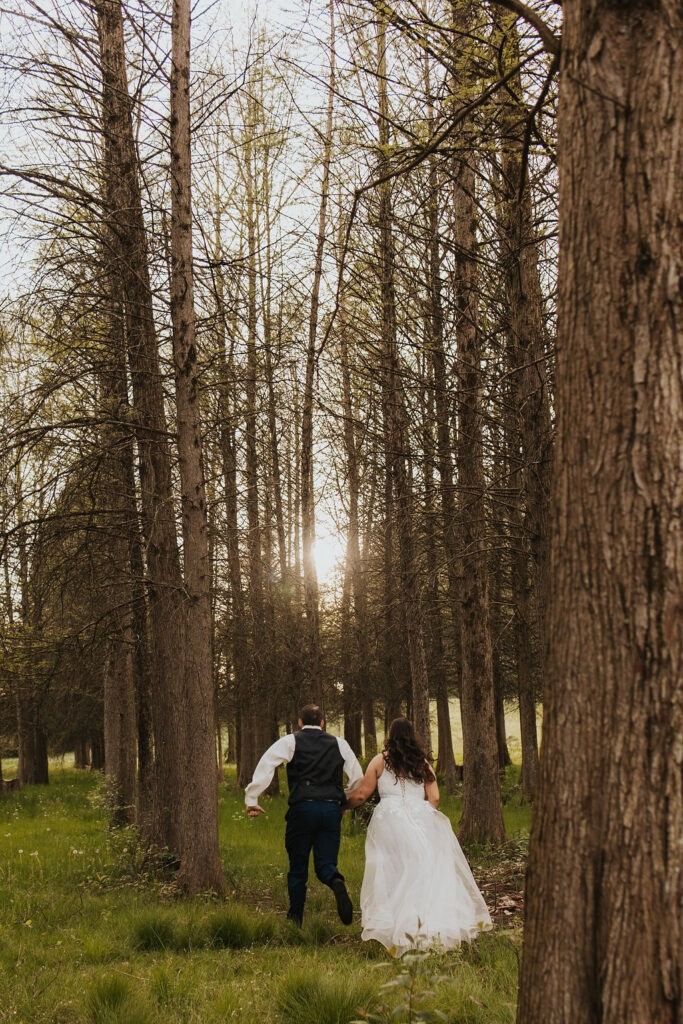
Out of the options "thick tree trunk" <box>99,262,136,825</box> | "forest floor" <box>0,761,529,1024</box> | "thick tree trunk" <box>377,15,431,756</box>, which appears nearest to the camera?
"forest floor" <box>0,761,529,1024</box>

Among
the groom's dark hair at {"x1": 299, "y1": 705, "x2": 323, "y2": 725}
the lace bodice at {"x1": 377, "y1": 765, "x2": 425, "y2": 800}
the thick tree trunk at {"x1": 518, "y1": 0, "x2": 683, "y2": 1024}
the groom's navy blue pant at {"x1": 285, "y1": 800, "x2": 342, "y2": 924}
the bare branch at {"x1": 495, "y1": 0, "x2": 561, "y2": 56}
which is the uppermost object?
the bare branch at {"x1": 495, "y1": 0, "x2": 561, "y2": 56}

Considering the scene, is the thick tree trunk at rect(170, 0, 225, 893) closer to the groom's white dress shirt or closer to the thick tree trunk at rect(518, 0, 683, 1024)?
the groom's white dress shirt

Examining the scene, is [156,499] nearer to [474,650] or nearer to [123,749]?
[474,650]

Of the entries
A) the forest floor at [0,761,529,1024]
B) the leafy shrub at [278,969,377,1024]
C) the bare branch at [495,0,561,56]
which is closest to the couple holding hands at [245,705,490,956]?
the forest floor at [0,761,529,1024]

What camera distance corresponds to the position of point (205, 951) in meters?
5.41

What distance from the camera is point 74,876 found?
8.49m

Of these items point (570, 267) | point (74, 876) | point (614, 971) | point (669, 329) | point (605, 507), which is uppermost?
point (570, 267)

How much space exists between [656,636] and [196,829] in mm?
6070

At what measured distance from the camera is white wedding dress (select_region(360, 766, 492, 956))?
Result: 19.7ft

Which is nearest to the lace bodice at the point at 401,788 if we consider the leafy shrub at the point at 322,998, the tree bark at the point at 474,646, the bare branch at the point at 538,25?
the leafy shrub at the point at 322,998

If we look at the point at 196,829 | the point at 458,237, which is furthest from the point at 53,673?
the point at 458,237

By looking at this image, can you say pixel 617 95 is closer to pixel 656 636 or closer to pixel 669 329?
pixel 669 329

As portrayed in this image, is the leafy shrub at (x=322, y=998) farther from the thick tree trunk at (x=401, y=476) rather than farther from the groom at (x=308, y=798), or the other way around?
the thick tree trunk at (x=401, y=476)

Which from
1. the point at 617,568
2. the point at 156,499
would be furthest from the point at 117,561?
the point at 617,568
